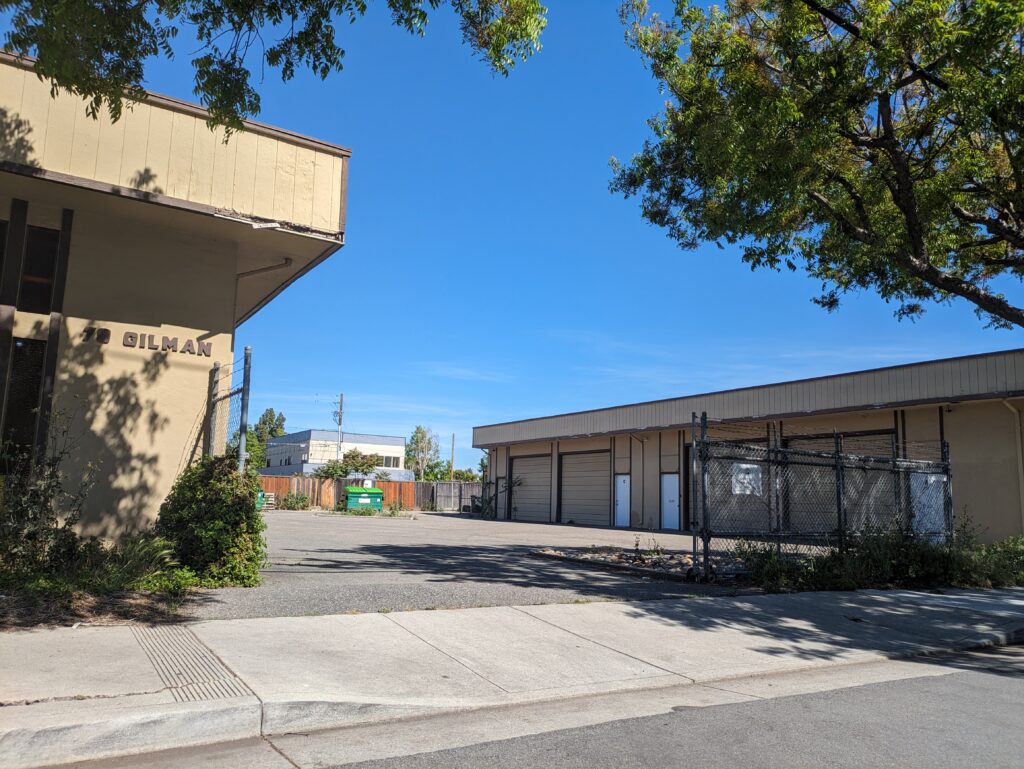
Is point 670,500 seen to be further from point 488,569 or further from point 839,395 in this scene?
point 488,569

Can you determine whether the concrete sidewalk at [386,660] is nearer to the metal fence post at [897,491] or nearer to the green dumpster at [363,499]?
the metal fence post at [897,491]

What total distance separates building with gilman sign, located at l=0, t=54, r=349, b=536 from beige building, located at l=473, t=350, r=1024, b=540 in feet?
38.1

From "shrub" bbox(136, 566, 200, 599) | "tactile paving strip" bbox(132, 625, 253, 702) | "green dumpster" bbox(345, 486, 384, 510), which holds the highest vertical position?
"green dumpster" bbox(345, 486, 384, 510)

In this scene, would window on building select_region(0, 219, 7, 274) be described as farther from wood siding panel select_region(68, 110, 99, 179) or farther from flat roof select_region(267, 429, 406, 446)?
flat roof select_region(267, 429, 406, 446)

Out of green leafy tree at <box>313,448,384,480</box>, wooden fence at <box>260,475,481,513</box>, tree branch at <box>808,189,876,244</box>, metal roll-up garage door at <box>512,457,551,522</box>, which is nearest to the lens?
tree branch at <box>808,189,876,244</box>

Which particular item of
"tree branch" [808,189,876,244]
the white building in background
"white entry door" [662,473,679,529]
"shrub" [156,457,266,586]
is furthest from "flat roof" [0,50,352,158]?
the white building in background

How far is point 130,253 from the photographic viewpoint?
34.1 ft

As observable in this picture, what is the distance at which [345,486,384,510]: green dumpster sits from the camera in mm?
39156

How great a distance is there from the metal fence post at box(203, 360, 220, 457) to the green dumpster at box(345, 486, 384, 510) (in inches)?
1144

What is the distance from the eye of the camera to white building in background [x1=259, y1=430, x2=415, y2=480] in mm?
77000

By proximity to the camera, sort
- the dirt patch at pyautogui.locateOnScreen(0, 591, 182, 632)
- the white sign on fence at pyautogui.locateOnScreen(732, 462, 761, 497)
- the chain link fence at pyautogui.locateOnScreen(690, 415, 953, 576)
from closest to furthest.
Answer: the dirt patch at pyautogui.locateOnScreen(0, 591, 182, 632) → the chain link fence at pyautogui.locateOnScreen(690, 415, 953, 576) → the white sign on fence at pyautogui.locateOnScreen(732, 462, 761, 497)

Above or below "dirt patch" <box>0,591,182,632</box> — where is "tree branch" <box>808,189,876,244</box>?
above

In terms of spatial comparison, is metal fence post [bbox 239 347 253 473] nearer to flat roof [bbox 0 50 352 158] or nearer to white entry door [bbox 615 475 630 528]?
flat roof [bbox 0 50 352 158]

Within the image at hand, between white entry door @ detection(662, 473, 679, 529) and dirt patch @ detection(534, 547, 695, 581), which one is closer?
dirt patch @ detection(534, 547, 695, 581)
